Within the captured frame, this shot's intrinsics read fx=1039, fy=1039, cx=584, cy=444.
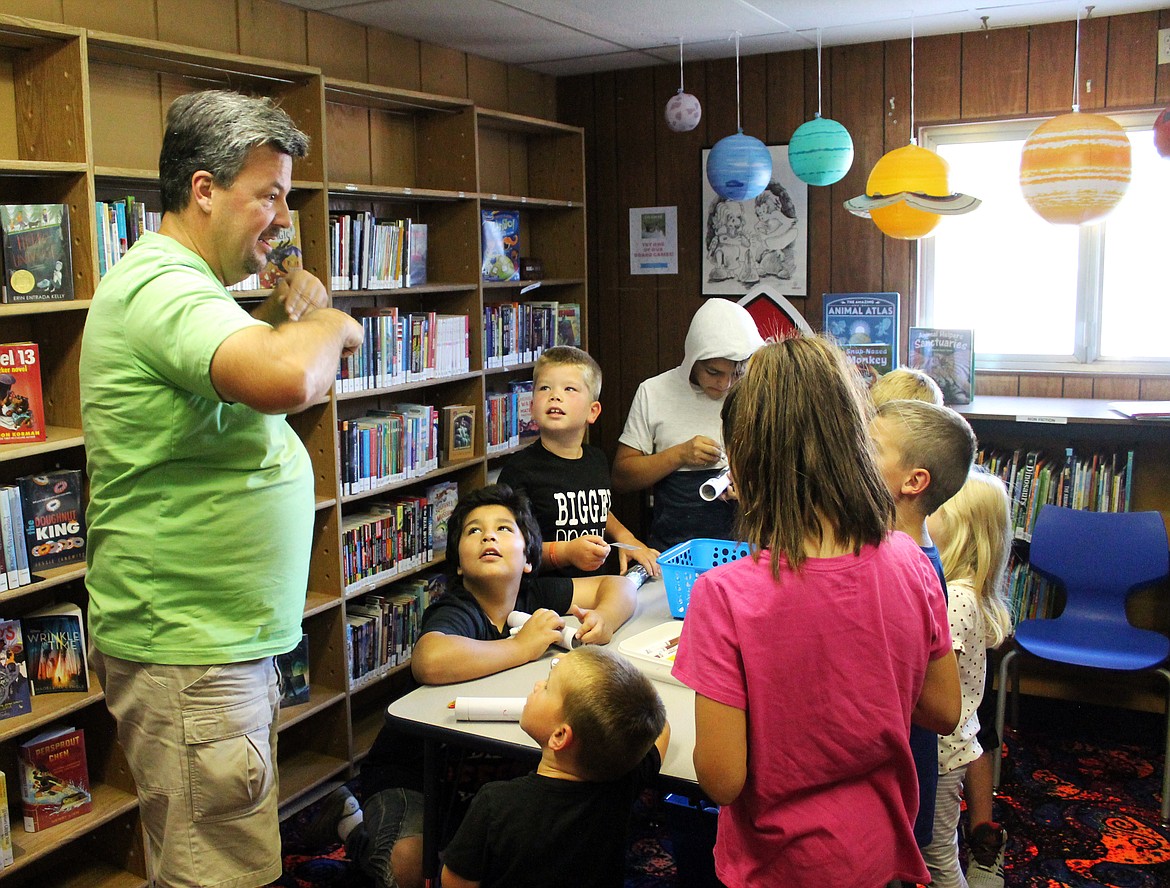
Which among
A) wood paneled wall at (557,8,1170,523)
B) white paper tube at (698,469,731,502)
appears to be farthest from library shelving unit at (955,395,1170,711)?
white paper tube at (698,469,731,502)

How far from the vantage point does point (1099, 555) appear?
139 inches

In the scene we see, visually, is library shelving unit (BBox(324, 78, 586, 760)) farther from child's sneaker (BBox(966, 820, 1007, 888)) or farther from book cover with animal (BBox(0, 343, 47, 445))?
child's sneaker (BBox(966, 820, 1007, 888))

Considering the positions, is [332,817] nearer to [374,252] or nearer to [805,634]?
[805,634]

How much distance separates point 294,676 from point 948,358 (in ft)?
8.57

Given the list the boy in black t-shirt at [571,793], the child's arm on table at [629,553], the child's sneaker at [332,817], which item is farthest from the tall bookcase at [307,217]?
the boy in black t-shirt at [571,793]

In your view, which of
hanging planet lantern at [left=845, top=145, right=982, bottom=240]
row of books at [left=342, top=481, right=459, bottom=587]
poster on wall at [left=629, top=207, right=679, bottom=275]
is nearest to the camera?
hanging planet lantern at [left=845, top=145, right=982, bottom=240]

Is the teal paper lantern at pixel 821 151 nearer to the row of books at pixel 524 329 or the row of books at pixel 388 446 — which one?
the row of books at pixel 524 329

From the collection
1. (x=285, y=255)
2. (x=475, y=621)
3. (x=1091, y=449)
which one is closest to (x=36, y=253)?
(x=285, y=255)

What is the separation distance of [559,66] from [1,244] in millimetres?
2819

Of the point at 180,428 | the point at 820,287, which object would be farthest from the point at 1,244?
the point at 820,287

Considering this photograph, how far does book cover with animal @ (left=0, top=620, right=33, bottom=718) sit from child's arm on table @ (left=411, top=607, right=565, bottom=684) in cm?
108

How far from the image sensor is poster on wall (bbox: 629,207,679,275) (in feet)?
15.5

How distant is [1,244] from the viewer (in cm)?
240

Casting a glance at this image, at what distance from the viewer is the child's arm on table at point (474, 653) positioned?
1989 millimetres
